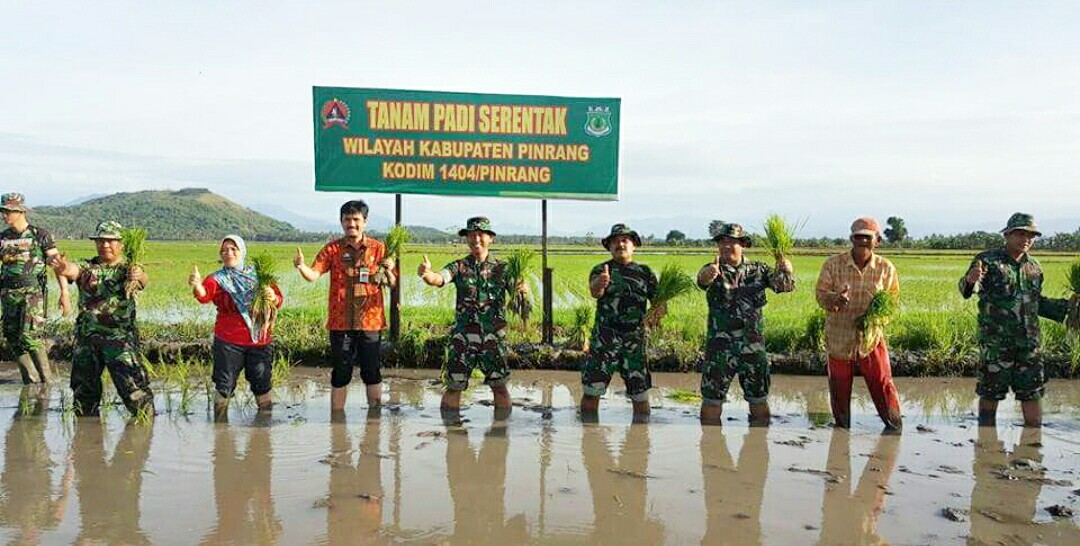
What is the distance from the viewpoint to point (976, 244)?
35812mm

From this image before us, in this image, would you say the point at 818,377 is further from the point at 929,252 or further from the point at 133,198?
the point at 133,198

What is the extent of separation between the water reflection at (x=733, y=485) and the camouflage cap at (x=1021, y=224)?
7.72 ft

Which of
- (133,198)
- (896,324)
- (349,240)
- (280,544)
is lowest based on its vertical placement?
(280,544)

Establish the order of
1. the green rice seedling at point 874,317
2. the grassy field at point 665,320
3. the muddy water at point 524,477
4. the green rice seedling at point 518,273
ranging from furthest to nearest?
the grassy field at point 665,320 < the green rice seedling at point 518,273 < the green rice seedling at point 874,317 < the muddy water at point 524,477

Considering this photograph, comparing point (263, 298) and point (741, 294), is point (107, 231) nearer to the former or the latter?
point (263, 298)

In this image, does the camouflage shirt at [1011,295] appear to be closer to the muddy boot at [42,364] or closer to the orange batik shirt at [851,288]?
the orange batik shirt at [851,288]

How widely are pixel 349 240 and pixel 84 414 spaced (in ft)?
7.79

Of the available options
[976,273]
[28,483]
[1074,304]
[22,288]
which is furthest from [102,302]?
[1074,304]

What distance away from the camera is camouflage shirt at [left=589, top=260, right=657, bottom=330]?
18.8 ft

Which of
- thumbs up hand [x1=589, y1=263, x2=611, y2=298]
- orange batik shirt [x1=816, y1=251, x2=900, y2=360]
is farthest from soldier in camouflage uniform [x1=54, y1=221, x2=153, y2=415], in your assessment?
orange batik shirt [x1=816, y1=251, x2=900, y2=360]

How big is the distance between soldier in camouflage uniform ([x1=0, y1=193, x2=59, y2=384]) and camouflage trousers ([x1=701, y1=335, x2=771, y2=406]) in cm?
577

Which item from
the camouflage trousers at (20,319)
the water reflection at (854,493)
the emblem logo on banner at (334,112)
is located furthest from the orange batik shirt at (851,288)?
the camouflage trousers at (20,319)

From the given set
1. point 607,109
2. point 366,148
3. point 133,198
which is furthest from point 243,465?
point 133,198

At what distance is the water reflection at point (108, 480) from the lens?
3.61 metres
